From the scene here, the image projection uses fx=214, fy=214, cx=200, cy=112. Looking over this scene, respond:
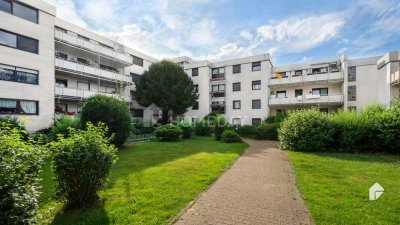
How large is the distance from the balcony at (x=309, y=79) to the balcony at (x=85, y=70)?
21.1 meters

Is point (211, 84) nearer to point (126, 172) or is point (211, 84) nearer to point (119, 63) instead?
point (119, 63)

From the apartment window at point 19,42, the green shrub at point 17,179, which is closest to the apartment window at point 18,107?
the apartment window at point 19,42

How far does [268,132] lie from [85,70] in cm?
2044

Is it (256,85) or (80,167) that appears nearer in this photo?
(80,167)

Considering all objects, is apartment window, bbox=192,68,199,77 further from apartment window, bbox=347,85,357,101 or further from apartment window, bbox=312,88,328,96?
apartment window, bbox=347,85,357,101

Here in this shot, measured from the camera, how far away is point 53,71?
20.3m

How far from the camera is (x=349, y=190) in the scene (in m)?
6.01

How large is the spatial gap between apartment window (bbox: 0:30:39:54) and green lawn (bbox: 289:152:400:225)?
22.5m

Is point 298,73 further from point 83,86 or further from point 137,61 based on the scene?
point 83,86

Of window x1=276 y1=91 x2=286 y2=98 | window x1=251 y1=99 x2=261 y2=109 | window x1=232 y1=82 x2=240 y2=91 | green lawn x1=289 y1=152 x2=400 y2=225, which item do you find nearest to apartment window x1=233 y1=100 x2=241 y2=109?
window x1=232 y1=82 x2=240 y2=91

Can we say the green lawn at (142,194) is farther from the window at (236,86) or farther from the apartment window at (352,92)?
the window at (236,86)

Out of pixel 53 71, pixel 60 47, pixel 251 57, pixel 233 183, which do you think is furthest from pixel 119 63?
pixel 233 183

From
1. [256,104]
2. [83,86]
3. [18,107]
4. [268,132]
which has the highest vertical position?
[83,86]

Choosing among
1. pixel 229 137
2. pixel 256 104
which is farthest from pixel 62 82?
pixel 256 104
